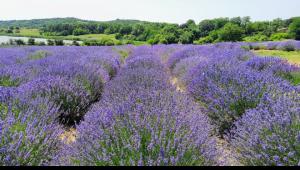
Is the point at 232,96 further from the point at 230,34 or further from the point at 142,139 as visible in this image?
the point at 230,34

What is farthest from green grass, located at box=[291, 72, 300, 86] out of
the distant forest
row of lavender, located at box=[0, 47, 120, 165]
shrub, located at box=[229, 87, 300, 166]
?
the distant forest

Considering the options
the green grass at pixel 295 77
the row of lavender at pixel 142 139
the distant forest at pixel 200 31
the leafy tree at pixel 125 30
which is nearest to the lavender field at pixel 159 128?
the row of lavender at pixel 142 139

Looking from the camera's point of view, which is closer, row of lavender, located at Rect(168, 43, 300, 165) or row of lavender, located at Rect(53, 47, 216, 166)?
row of lavender, located at Rect(53, 47, 216, 166)

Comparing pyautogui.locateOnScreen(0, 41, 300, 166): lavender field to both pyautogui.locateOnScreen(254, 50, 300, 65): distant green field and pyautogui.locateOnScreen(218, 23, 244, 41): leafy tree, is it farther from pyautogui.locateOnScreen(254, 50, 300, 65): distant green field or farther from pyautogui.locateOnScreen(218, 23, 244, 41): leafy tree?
pyautogui.locateOnScreen(218, 23, 244, 41): leafy tree

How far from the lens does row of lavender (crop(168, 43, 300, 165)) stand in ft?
6.83

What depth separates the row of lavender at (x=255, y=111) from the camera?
2.08 metres

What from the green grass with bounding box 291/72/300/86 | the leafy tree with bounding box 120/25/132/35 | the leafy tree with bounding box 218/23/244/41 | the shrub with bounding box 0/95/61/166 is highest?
the shrub with bounding box 0/95/61/166

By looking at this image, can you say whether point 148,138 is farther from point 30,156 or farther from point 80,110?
point 80,110

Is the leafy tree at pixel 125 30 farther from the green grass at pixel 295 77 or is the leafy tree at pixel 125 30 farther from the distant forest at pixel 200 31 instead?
the green grass at pixel 295 77

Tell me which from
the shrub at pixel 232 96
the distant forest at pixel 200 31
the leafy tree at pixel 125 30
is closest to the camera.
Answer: the shrub at pixel 232 96

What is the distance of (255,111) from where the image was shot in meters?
2.54

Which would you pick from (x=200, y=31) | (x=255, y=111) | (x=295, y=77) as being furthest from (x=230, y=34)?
(x=255, y=111)

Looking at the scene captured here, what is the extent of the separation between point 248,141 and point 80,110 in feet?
7.92

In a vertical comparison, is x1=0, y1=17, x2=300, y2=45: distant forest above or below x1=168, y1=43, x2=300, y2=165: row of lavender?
below
